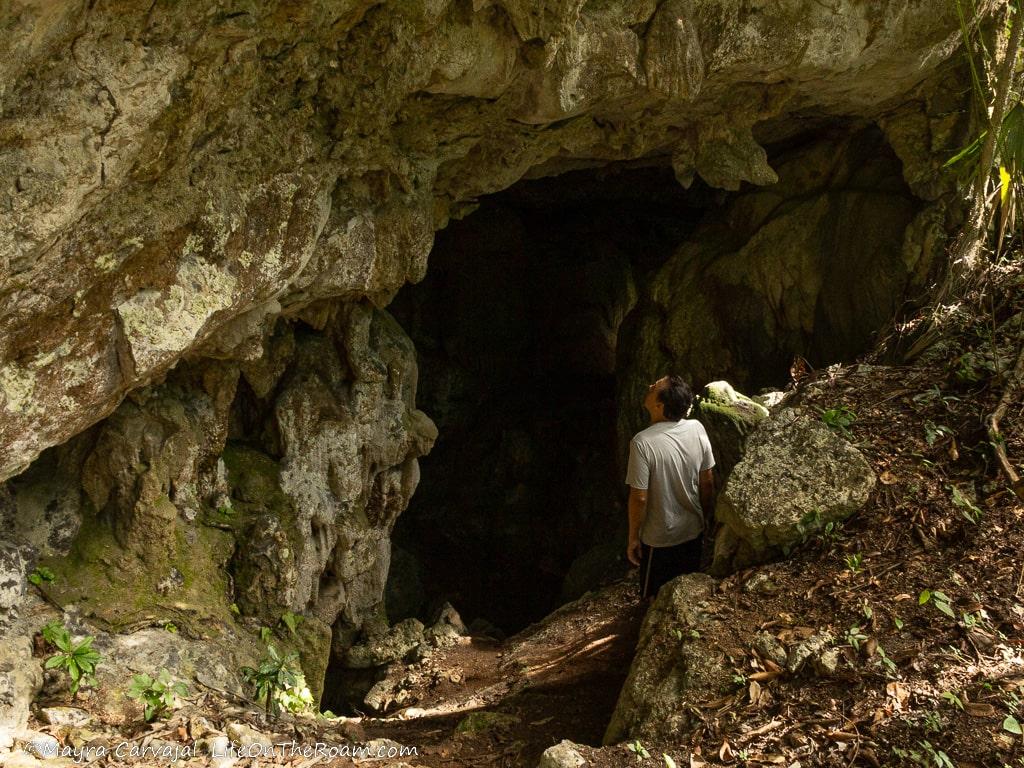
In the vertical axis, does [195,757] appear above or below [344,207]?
below

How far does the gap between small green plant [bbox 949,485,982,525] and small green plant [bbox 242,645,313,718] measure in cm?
420

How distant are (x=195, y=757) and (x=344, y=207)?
12.1 feet

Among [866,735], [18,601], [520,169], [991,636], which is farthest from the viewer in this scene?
[520,169]

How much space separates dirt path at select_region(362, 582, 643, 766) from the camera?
4668 millimetres

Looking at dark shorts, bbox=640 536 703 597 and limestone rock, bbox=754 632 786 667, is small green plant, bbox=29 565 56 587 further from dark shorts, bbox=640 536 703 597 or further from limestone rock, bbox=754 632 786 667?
limestone rock, bbox=754 632 786 667

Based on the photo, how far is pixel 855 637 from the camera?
4082 mm

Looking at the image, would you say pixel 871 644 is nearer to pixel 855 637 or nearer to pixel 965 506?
pixel 855 637

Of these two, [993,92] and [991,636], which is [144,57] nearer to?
[991,636]

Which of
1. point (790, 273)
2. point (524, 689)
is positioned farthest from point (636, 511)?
point (790, 273)

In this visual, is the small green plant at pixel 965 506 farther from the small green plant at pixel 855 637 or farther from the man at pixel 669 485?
the man at pixel 669 485

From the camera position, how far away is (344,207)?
609 cm

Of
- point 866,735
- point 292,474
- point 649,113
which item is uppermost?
point 649,113

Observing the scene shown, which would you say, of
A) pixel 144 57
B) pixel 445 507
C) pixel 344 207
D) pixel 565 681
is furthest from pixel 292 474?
pixel 445 507

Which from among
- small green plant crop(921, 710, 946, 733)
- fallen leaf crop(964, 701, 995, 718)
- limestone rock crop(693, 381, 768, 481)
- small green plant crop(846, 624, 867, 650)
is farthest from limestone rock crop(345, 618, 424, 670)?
fallen leaf crop(964, 701, 995, 718)
